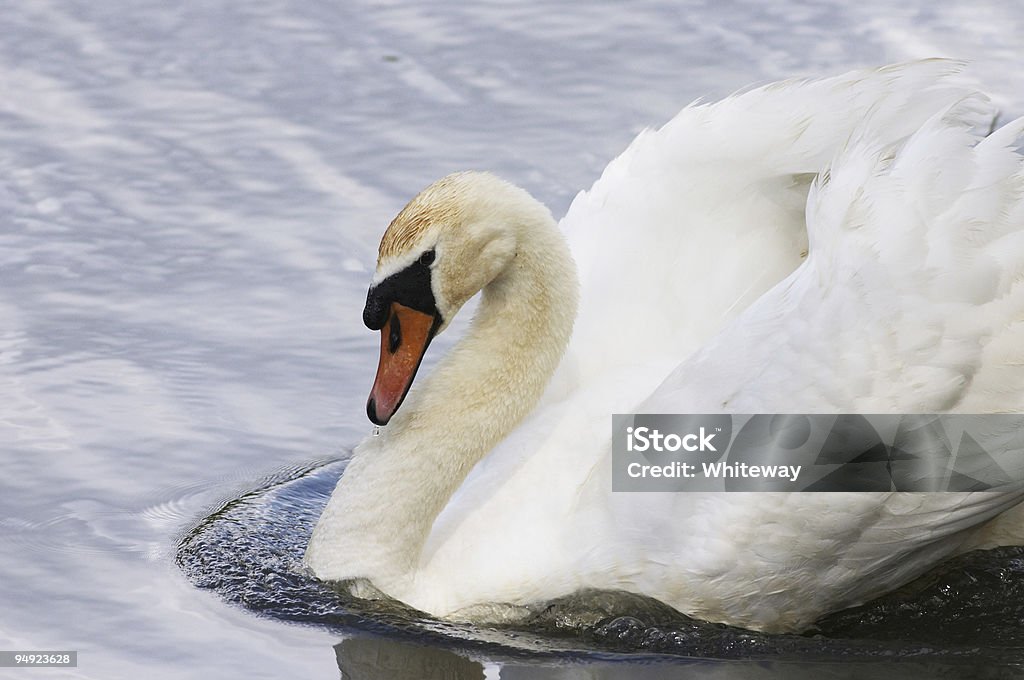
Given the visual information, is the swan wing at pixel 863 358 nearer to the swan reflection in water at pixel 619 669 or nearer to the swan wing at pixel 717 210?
the swan reflection in water at pixel 619 669

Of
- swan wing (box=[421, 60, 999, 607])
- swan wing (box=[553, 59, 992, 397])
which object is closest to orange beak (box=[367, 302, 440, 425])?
swan wing (box=[421, 60, 999, 607])

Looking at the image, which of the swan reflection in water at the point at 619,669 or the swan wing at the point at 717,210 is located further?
the swan wing at the point at 717,210

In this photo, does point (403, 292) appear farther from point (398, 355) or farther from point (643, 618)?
point (643, 618)

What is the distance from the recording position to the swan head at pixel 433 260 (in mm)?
7023

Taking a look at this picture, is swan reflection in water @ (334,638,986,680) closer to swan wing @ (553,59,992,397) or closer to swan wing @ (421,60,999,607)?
swan wing @ (421,60,999,607)

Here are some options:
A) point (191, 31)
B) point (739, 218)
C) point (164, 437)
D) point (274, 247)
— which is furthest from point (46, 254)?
point (739, 218)

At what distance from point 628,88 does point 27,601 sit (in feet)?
19.1

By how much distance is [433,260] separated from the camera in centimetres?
707

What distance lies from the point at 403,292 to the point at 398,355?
250 millimetres

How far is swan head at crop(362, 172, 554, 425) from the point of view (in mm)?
7023

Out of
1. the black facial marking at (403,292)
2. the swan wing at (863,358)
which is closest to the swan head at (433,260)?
the black facial marking at (403,292)

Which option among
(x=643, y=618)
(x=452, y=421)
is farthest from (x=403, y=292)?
(x=643, y=618)

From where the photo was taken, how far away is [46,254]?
1005cm

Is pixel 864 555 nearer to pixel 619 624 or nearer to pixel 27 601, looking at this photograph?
pixel 619 624
